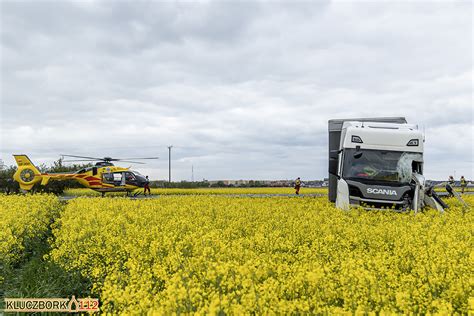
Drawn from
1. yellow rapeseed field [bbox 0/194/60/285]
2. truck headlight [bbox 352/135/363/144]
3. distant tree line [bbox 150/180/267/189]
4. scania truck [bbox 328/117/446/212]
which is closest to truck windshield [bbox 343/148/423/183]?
scania truck [bbox 328/117/446/212]

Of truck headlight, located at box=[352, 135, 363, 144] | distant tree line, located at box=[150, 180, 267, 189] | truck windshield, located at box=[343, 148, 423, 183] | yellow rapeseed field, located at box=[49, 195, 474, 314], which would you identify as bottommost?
distant tree line, located at box=[150, 180, 267, 189]

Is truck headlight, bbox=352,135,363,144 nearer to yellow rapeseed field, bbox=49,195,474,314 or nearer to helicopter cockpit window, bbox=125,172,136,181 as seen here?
yellow rapeseed field, bbox=49,195,474,314

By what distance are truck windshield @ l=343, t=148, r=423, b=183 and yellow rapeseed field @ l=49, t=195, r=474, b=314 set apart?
2.40 meters

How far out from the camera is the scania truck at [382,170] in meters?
13.2

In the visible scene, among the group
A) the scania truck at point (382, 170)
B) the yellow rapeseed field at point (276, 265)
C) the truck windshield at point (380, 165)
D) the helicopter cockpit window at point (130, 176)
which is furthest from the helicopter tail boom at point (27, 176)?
the truck windshield at point (380, 165)

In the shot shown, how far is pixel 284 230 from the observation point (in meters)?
8.57

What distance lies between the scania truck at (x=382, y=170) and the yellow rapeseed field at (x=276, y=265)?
178 cm

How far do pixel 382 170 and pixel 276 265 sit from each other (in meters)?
9.29

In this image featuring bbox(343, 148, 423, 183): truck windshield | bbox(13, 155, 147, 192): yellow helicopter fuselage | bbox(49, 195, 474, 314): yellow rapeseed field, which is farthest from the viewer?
bbox(13, 155, 147, 192): yellow helicopter fuselage

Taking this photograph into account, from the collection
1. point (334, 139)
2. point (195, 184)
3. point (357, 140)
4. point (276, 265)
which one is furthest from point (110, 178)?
point (195, 184)

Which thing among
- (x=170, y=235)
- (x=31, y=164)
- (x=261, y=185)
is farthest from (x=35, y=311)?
(x=261, y=185)

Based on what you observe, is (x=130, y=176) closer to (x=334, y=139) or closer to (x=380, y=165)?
(x=334, y=139)

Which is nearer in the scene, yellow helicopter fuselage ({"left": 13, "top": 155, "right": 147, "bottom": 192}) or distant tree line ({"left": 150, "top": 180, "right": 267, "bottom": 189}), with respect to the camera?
yellow helicopter fuselage ({"left": 13, "top": 155, "right": 147, "bottom": 192})

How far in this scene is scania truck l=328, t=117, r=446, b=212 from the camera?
13.2 meters
